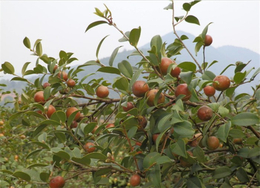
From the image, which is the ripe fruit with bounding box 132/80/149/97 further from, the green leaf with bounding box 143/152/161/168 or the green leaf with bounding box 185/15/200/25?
the green leaf with bounding box 185/15/200/25

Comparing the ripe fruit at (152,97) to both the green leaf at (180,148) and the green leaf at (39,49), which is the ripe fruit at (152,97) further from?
the green leaf at (39,49)

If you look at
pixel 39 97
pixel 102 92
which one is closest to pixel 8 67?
pixel 39 97

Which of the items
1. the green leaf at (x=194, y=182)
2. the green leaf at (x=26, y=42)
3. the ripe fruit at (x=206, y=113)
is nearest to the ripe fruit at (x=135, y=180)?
the green leaf at (x=194, y=182)

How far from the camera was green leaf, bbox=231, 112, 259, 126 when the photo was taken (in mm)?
857

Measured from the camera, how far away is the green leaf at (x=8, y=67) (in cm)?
126

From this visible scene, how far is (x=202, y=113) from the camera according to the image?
885 millimetres

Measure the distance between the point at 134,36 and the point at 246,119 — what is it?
463 mm

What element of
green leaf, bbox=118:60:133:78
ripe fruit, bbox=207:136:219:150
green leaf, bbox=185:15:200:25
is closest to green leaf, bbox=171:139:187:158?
ripe fruit, bbox=207:136:219:150

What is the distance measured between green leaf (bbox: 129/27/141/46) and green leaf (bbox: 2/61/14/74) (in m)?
0.65

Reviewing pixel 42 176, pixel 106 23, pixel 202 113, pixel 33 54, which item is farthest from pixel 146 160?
pixel 33 54

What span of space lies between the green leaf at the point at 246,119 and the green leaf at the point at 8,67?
1004mm

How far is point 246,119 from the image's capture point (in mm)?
866

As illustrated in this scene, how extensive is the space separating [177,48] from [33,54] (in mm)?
729

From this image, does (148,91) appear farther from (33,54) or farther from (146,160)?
(33,54)
